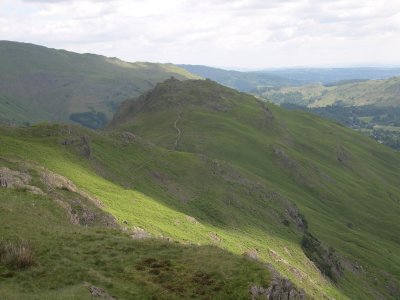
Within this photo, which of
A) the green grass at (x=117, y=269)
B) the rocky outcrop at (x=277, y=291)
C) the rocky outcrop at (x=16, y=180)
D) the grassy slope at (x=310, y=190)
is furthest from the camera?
the grassy slope at (x=310, y=190)

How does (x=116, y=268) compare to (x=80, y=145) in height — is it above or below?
below

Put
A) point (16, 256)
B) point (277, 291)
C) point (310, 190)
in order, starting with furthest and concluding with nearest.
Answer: point (310, 190) < point (16, 256) < point (277, 291)

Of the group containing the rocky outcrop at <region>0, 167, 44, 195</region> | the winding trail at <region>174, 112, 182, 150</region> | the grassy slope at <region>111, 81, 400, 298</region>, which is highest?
the rocky outcrop at <region>0, 167, 44, 195</region>

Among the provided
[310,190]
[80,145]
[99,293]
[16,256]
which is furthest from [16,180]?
[310,190]

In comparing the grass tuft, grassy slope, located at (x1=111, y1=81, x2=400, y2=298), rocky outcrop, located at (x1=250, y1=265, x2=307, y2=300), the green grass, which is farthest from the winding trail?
rocky outcrop, located at (x1=250, y1=265, x2=307, y2=300)

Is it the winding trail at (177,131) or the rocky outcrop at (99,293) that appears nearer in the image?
the rocky outcrop at (99,293)

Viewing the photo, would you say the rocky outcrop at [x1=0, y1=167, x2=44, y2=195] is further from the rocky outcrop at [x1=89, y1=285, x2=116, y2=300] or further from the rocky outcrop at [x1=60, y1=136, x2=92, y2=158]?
the rocky outcrop at [x1=60, y1=136, x2=92, y2=158]

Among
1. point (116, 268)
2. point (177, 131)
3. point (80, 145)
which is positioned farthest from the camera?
point (177, 131)

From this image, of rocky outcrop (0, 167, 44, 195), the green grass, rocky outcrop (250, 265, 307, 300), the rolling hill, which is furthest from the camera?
rocky outcrop (0, 167, 44, 195)

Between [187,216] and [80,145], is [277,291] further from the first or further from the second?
[80,145]

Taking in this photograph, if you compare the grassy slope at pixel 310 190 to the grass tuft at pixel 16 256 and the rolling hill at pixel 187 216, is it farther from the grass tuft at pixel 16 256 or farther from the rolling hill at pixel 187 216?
the grass tuft at pixel 16 256

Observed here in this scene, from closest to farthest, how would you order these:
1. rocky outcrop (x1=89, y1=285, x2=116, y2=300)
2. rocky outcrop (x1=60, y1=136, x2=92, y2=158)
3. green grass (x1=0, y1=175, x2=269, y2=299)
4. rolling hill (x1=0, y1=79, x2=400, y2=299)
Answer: rocky outcrop (x1=89, y1=285, x2=116, y2=300), green grass (x1=0, y1=175, x2=269, y2=299), rolling hill (x1=0, y1=79, x2=400, y2=299), rocky outcrop (x1=60, y1=136, x2=92, y2=158)

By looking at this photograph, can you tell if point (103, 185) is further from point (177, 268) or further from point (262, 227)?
point (177, 268)

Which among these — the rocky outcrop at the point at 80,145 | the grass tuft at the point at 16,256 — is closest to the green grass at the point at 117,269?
the grass tuft at the point at 16,256
